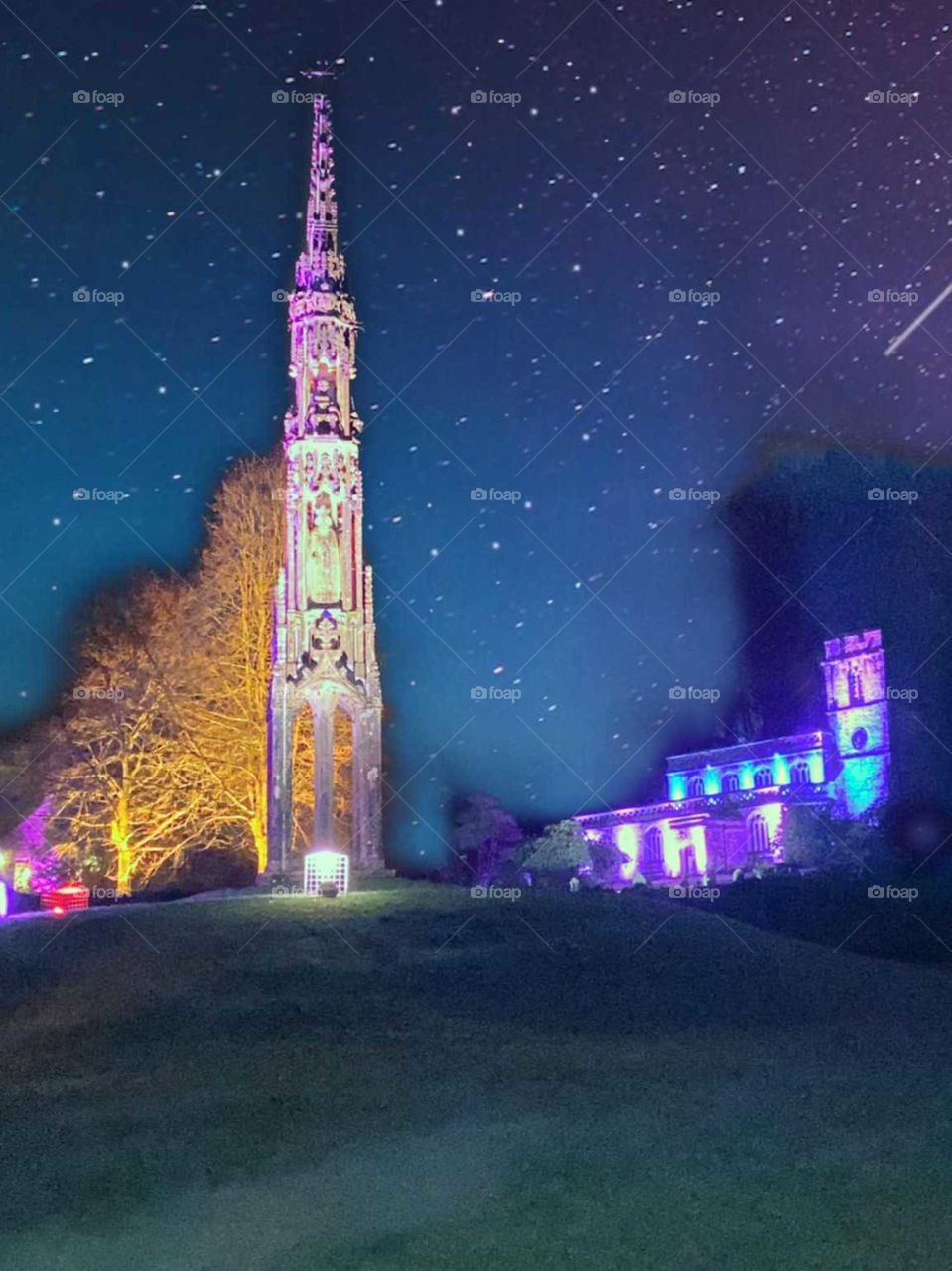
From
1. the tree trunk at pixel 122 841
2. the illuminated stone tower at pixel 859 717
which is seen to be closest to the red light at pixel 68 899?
the tree trunk at pixel 122 841

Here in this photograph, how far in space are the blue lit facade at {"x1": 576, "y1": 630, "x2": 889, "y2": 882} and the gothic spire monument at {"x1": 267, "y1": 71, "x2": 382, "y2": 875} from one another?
3828 centimetres

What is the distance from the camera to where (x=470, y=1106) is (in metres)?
10.0

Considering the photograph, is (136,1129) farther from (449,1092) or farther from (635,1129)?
(635,1129)

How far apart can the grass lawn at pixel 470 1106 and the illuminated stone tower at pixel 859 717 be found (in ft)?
162

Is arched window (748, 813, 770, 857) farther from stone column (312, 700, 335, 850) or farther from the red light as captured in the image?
the red light

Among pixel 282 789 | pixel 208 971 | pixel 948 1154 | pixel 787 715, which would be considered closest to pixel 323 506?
pixel 282 789

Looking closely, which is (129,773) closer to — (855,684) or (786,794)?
(786,794)

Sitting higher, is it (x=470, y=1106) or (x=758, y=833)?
(x=758, y=833)

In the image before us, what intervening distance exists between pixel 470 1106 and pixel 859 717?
196ft

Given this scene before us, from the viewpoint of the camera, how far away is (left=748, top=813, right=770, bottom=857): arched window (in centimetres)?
6262

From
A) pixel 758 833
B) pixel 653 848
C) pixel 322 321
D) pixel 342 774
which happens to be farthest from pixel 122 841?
pixel 653 848

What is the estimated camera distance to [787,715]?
7506 centimetres

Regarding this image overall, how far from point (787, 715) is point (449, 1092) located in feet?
222

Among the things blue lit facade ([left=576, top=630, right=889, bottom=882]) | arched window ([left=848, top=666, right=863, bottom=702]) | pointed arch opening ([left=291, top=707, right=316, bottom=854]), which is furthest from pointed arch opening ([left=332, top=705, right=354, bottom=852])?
arched window ([left=848, top=666, right=863, bottom=702])
